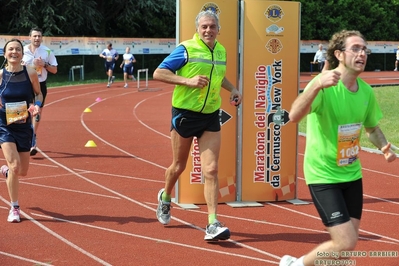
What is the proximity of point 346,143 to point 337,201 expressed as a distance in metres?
0.40

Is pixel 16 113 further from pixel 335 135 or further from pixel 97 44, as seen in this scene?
pixel 97 44

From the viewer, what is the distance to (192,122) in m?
7.05

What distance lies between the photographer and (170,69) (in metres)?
6.93

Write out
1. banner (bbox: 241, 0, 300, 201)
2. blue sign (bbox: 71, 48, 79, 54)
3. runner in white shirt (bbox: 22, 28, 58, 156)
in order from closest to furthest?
banner (bbox: 241, 0, 300, 201) < runner in white shirt (bbox: 22, 28, 58, 156) < blue sign (bbox: 71, 48, 79, 54)

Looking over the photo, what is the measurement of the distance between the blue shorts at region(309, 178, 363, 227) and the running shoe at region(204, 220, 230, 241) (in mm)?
1930

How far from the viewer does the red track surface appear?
6461mm

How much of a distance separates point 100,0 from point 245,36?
3339 centimetres

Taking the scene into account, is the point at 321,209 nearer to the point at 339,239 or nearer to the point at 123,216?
the point at 339,239

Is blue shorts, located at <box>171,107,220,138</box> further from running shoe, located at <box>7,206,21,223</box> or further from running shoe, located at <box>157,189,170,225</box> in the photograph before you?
running shoe, located at <box>7,206,21,223</box>

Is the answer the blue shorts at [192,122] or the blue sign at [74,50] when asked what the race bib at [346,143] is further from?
the blue sign at [74,50]

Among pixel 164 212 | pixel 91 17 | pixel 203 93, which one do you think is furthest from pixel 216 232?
pixel 91 17

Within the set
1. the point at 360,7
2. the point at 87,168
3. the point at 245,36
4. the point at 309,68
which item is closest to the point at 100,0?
the point at 309,68

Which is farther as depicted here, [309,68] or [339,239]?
[309,68]

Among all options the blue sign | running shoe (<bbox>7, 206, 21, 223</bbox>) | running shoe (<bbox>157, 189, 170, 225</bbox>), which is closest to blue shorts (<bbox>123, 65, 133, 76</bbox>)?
the blue sign
